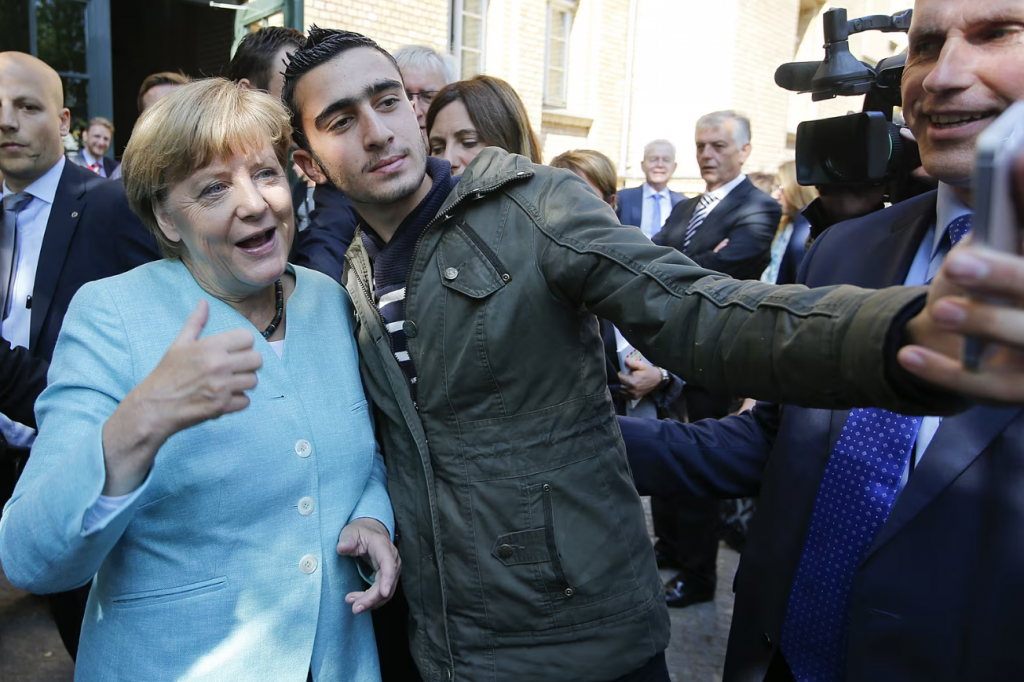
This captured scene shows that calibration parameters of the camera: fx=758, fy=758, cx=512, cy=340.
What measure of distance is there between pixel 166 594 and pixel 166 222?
81 centimetres

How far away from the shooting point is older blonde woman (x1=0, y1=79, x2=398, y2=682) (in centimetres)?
133

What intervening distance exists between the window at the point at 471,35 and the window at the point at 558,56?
1.51 m

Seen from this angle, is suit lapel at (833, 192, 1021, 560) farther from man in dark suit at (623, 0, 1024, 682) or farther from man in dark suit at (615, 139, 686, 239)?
man in dark suit at (615, 139, 686, 239)

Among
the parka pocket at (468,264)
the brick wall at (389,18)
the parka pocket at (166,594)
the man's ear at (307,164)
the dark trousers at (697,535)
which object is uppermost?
the brick wall at (389,18)

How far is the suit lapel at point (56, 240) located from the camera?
2.93m

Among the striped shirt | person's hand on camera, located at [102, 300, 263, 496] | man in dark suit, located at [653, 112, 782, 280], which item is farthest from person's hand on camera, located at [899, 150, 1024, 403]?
man in dark suit, located at [653, 112, 782, 280]

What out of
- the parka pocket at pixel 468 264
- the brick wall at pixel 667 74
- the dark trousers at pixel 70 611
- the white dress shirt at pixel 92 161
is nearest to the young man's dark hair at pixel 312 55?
the parka pocket at pixel 468 264

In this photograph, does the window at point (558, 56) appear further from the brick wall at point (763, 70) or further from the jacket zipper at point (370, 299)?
the jacket zipper at point (370, 299)

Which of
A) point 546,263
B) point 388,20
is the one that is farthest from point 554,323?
point 388,20

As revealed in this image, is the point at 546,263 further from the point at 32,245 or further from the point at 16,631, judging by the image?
the point at 16,631

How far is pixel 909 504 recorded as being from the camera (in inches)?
51.4

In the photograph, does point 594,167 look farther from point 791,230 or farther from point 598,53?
point 598,53

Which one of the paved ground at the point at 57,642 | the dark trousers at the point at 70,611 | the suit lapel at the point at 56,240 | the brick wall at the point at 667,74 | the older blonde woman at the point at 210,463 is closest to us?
the older blonde woman at the point at 210,463

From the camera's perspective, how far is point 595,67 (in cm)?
1182
